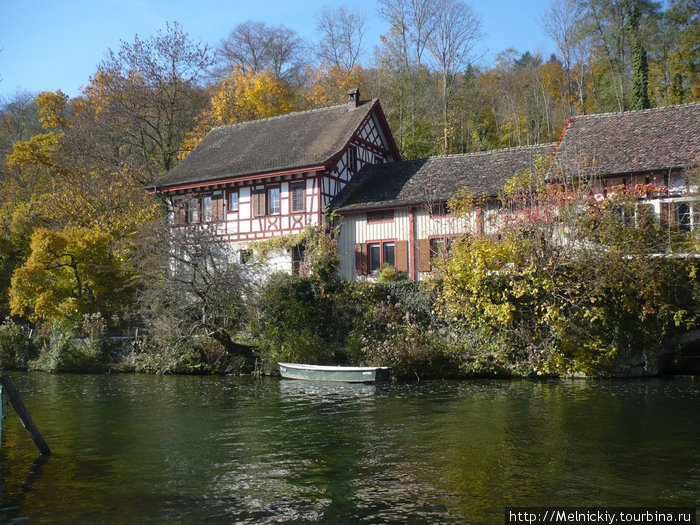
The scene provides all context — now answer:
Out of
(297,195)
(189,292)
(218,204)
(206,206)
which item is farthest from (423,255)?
(206,206)

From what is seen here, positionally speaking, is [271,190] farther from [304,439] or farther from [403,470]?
[403,470]

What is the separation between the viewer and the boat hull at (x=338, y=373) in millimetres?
20047

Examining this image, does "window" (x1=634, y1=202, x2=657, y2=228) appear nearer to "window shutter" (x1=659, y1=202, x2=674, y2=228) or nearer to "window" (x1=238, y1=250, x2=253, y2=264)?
"window shutter" (x1=659, y1=202, x2=674, y2=228)

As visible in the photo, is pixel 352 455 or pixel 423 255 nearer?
pixel 352 455

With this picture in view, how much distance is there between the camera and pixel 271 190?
29.9 m

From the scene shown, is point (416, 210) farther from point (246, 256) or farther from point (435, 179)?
point (246, 256)

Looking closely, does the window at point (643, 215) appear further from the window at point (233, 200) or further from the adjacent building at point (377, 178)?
the window at point (233, 200)

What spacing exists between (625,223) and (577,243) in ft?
6.12

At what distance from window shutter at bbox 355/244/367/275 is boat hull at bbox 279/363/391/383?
22.8 ft

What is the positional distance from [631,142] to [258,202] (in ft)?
53.6

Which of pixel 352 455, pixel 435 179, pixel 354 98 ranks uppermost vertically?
pixel 354 98

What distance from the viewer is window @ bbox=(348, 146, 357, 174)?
3090 centimetres

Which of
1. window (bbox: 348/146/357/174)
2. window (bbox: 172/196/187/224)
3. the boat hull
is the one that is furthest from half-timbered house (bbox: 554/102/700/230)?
window (bbox: 172/196/187/224)

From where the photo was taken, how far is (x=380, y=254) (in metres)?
27.5
